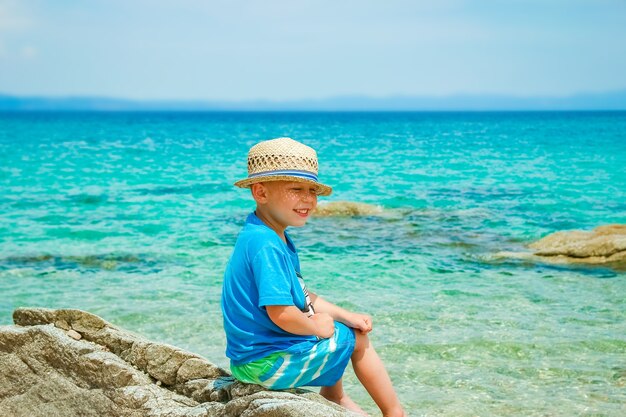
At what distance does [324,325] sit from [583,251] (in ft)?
29.2

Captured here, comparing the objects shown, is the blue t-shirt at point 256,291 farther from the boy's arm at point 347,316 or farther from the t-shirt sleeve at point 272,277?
the boy's arm at point 347,316

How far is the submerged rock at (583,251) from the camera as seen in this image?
1196cm

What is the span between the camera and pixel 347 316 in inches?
173

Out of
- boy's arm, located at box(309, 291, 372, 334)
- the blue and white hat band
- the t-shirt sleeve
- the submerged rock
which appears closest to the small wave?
the submerged rock

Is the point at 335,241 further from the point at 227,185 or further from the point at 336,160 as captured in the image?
the point at 336,160

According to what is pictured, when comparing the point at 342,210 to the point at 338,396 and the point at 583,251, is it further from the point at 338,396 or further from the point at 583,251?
the point at 338,396

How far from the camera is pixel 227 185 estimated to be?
25.8m

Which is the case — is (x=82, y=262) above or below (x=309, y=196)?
below

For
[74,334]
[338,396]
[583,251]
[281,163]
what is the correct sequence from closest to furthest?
[281,163]
[338,396]
[74,334]
[583,251]

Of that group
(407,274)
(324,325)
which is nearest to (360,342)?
(324,325)

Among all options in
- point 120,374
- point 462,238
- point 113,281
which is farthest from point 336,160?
point 120,374

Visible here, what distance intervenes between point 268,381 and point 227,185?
859 inches

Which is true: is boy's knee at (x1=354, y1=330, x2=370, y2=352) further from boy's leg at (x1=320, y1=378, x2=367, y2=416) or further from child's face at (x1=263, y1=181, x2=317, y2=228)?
child's face at (x1=263, y1=181, x2=317, y2=228)

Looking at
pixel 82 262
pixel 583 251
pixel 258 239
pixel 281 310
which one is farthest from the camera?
pixel 82 262
